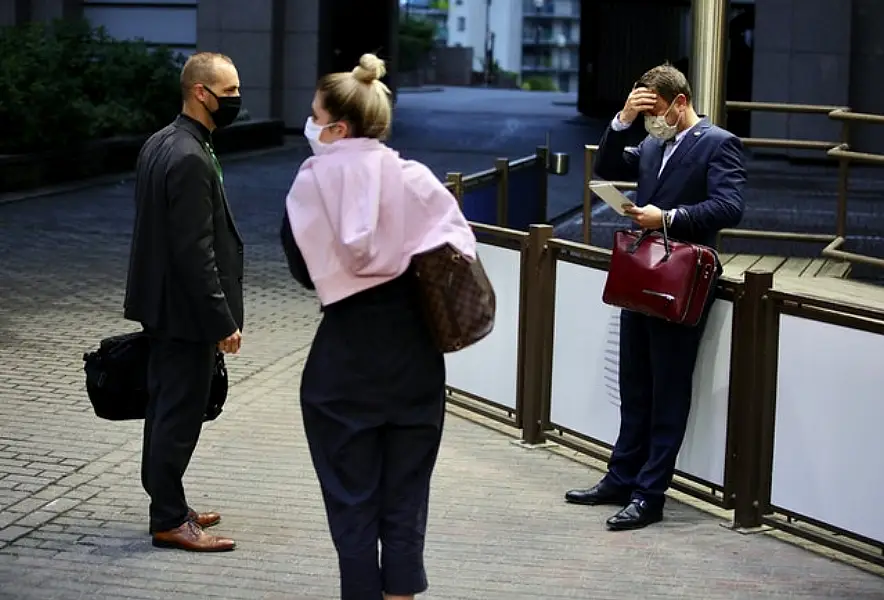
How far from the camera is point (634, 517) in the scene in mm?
6594

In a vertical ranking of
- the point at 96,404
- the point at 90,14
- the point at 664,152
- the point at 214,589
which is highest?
the point at 90,14

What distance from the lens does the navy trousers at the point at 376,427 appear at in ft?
15.0

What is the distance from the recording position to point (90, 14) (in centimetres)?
2819

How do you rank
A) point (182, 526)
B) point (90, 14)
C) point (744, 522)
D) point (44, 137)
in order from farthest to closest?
point (90, 14) < point (44, 137) < point (744, 522) < point (182, 526)

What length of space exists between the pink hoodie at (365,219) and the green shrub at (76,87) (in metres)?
13.9

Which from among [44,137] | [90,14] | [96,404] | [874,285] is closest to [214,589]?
[96,404]

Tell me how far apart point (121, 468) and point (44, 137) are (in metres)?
11.7

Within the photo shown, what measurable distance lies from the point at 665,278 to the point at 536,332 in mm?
1630

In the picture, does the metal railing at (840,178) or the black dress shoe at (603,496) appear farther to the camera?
the metal railing at (840,178)

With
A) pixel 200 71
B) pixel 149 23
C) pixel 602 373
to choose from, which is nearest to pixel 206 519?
pixel 200 71

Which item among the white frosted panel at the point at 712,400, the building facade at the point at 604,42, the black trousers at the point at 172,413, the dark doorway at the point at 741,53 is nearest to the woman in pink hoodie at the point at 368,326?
the black trousers at the point at 172,413

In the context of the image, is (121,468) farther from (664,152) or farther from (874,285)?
(874,285)

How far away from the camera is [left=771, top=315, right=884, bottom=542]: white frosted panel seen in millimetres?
6000

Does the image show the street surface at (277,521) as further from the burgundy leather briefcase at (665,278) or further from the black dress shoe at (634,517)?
the burgundy leather briefcase at (665,278)
